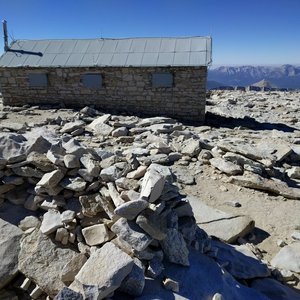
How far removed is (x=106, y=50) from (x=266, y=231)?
12.5 m

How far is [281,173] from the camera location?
827 cm

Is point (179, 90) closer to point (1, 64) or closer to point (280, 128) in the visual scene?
point (280, 128)

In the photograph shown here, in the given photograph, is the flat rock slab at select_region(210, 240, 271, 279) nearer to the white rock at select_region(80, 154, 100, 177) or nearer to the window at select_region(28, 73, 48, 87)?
the white rock at select_region(80, 154, 100, 177)

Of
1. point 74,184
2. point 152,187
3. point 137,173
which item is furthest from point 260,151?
point 74,184

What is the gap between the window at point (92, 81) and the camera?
14825 mm

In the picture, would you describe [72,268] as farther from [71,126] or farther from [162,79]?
[162,79]

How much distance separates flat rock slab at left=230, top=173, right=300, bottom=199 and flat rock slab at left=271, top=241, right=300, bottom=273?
2.08 meters

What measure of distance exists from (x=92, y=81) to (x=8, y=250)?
1171 cm

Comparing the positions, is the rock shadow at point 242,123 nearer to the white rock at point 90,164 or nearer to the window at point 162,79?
the window at point 162,79

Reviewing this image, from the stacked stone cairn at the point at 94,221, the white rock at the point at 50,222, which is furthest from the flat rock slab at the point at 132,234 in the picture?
the white rock at the point at 50,222

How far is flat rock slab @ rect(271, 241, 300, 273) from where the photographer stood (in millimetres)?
4988

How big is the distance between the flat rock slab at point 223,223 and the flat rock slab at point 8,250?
10.4 ft

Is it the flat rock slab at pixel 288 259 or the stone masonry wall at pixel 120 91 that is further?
the stone masonry wall at pixel 120 91

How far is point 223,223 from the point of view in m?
5.89
